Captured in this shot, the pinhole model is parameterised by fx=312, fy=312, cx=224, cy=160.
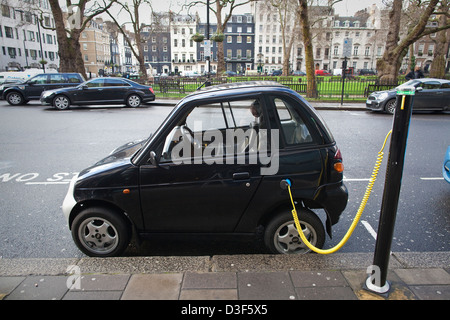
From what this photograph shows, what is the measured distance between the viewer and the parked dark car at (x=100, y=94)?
1583 centimetres

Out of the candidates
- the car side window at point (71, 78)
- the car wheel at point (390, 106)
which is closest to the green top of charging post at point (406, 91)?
the car wheel at point (390, 106)

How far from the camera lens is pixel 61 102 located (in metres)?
15.9

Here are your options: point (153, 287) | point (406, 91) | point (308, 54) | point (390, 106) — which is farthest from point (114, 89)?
point (406, 91)

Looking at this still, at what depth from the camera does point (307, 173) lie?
3035mm

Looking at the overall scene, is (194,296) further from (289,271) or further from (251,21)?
(251,21)

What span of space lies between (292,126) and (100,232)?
2213 millimetres

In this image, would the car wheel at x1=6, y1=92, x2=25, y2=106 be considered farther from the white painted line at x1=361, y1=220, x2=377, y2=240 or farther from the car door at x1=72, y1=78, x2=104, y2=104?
the white painted line at x1=361, y1=220, x2=377, y2=240

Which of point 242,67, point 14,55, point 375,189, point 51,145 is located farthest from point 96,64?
point 375,189

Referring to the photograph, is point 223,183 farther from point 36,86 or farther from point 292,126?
point 36,86

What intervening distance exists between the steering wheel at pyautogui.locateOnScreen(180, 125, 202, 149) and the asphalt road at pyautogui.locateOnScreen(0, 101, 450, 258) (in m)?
0.99

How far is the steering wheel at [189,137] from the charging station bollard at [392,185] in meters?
1.80

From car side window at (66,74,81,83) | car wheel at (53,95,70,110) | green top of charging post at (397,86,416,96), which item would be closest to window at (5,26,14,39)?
car side window at (66,74,81,83)

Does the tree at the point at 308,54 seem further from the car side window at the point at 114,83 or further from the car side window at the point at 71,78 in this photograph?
the car side window at the point at 71,78

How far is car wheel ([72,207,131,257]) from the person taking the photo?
312 cm
